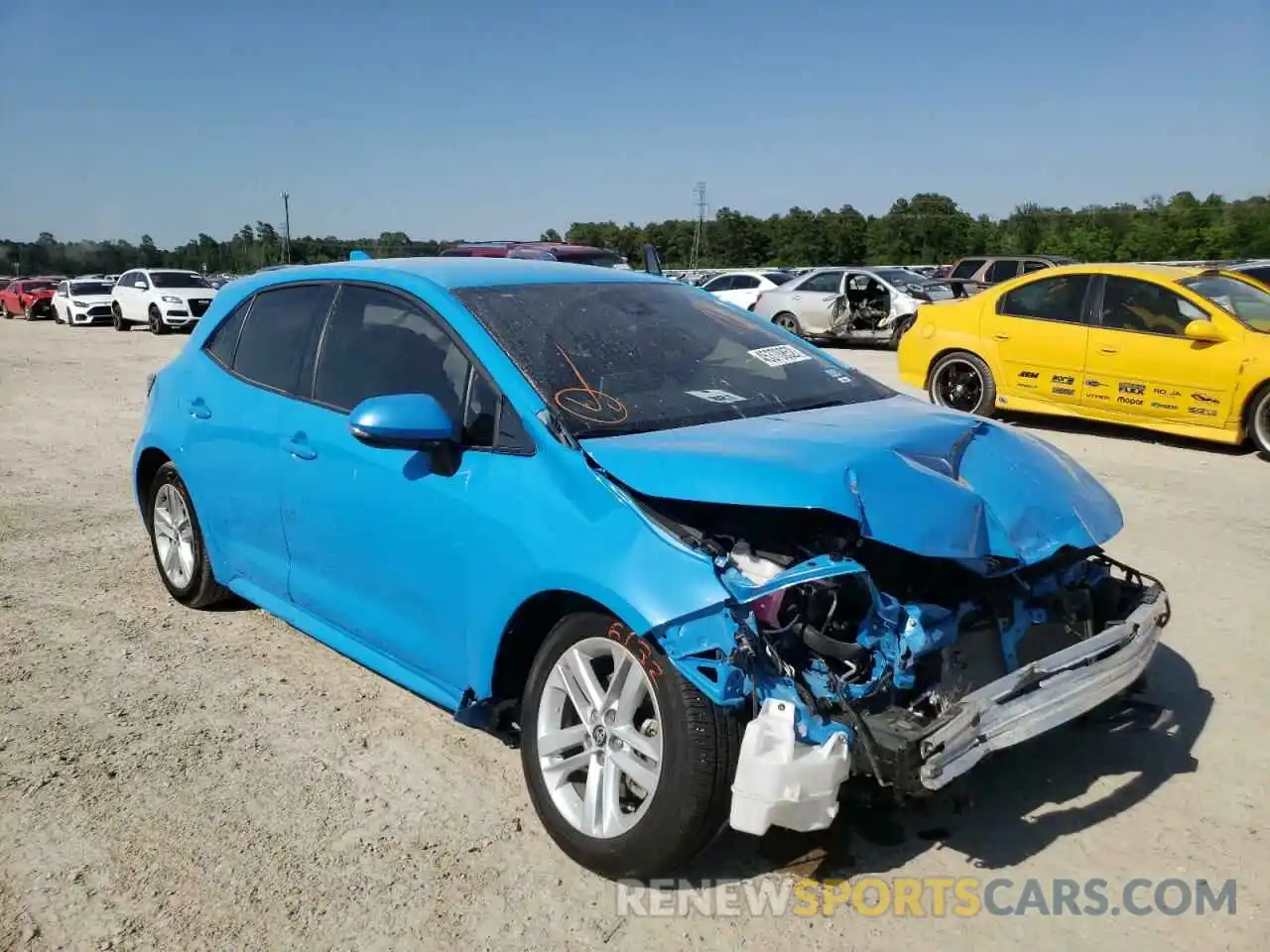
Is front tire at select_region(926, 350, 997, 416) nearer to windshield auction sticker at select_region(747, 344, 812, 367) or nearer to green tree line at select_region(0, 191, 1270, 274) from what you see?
windshield auction sticker at select_region(747, 344, 812, 367)

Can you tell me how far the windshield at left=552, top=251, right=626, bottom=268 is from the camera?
15492 mm

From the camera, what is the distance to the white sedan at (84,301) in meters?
32.3

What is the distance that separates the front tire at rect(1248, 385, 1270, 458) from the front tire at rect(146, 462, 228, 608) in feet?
26.0

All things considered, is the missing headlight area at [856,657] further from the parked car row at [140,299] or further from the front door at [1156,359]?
the parked car row at [140,299]

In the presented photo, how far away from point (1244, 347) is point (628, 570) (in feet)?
25.5

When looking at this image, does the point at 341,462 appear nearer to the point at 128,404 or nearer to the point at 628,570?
the point at 628,570

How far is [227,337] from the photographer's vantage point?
4.80 meters

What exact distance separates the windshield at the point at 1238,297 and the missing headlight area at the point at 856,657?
6.97m

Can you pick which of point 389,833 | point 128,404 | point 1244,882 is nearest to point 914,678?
point 1244,882

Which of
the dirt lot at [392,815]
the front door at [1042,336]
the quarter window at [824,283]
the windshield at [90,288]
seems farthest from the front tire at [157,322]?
the dirt lot at [392,815]

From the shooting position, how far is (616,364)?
143 inches

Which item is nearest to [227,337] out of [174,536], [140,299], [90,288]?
Answer: [174,536]

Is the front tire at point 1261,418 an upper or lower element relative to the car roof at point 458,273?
lower

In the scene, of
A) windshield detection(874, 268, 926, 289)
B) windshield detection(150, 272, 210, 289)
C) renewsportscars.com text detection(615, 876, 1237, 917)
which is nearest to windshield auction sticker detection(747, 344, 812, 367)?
renewsportscars.com text detection(615, 876, 1237, 917)
